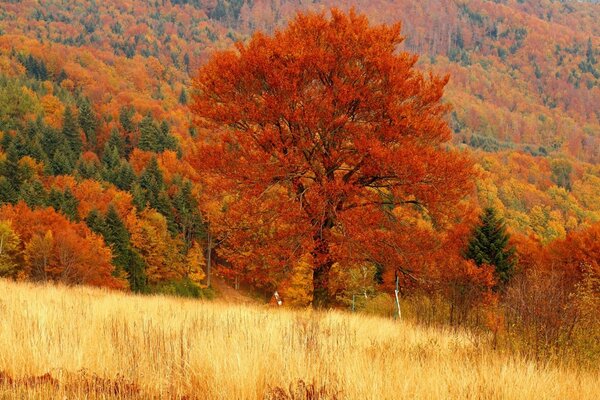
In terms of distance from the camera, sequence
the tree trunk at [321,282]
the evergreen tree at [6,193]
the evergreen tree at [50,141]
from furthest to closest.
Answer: the evergreen tree at [50,141] < the evergreen tree at [6,193] < the tree trunk at [321,282]

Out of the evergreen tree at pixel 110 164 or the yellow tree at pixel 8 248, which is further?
the evergreen tree at pixel 110 164

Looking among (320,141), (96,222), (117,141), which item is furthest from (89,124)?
(320,141)

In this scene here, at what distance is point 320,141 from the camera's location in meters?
12.3

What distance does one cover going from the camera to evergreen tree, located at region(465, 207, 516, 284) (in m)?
39.6

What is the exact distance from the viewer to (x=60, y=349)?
201 inches

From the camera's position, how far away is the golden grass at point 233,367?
4.10 metres

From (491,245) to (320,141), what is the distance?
105 ft

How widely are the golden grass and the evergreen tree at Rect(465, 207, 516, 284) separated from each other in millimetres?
35258

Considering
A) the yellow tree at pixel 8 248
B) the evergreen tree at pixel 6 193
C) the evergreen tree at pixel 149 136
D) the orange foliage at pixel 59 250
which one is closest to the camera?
the yellow tree at pixel 8 248

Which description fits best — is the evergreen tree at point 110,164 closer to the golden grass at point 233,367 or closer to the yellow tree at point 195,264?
the yellow tree at point 195,264

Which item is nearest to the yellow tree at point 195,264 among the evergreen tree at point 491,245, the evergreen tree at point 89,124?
the evergreen tree at point 491,245

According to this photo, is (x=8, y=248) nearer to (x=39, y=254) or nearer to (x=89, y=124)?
(x=39, y=254)

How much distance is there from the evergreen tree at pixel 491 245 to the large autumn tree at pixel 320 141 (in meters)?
29.1

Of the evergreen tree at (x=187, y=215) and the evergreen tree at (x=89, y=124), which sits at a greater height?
the evergreen tree at (x=89, y=124)
